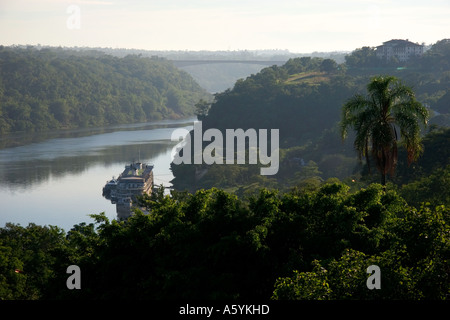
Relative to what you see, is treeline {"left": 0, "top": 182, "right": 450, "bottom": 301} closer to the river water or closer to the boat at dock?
the river water

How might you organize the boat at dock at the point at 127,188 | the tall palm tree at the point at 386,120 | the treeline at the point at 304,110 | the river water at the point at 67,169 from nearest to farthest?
the tall palm tree at the point at 386,120
the river water at the point at 67,169
the boat at dock at the point at 127,188
the treeline at the point at 304,110

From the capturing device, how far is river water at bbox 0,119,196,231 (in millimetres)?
31016

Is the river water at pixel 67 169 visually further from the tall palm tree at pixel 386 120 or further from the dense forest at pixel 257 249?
the tall palm tree at pixel 386 120

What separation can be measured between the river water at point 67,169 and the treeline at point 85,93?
9.31 meters

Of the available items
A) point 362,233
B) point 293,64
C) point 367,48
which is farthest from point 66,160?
point 362,233

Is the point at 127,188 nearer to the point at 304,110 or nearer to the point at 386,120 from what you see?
the point at 304,110

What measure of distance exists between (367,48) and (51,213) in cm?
4638

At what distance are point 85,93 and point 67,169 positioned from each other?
51684mm

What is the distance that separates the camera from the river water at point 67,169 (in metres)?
31.0

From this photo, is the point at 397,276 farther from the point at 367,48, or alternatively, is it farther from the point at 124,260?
the point at 367,48

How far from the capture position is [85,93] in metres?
92.4

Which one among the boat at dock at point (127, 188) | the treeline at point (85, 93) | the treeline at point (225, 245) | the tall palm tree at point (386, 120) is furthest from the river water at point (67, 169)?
the tall palm tree at point (386, 120)

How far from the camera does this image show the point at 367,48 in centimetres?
6656

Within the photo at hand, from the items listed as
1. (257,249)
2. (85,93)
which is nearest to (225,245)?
(257,249)
